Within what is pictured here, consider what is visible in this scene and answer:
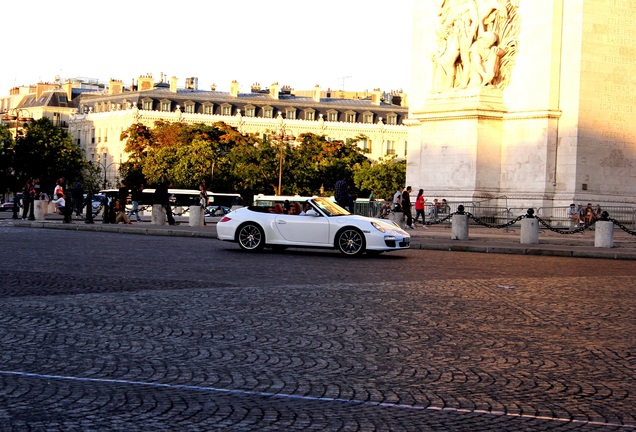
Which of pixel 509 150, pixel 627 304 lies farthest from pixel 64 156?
pixel 627 304

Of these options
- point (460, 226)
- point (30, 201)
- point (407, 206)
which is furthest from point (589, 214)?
point (30, 201)

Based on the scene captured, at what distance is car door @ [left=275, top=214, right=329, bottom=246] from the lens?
78.1 feet

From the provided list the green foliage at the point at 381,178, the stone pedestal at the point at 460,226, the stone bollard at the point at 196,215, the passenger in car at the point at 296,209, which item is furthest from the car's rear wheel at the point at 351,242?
the green foliage at the point at 381,178

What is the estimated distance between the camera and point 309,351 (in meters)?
9.38

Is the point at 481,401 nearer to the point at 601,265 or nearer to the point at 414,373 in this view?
the point at 414,373

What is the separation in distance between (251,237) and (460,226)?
7.67m

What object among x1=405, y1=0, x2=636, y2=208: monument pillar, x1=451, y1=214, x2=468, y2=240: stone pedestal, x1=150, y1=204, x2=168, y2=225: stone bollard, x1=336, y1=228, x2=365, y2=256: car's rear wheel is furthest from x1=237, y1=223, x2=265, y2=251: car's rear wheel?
x1=150, y1=204, x2=168, y2=225: stone bollard

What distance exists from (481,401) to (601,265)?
15725 mm

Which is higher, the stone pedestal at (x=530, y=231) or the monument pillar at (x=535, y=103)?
the monument pillar at (x=535, y=103)

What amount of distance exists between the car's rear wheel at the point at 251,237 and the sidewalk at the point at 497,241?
4955mm

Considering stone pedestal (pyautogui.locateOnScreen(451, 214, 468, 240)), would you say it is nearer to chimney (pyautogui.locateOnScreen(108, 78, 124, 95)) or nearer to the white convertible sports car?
the white convertible sports car

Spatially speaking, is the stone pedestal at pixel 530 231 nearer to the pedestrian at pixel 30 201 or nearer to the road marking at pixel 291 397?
the pedestrian at pixel 30 201

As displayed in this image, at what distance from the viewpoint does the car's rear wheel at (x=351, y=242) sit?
23.4 m

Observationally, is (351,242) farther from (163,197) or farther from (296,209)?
(163,197)
